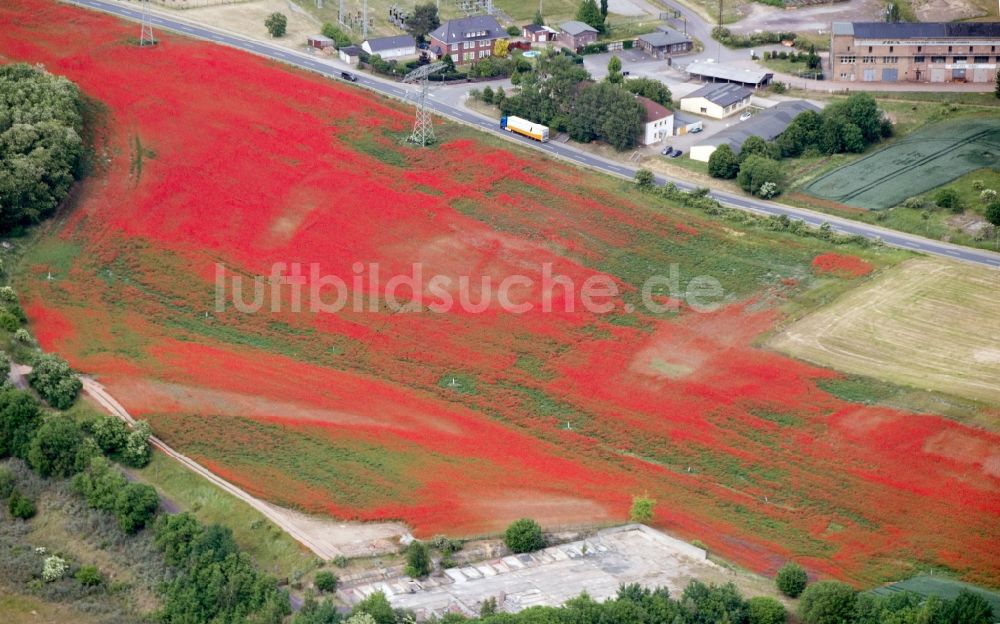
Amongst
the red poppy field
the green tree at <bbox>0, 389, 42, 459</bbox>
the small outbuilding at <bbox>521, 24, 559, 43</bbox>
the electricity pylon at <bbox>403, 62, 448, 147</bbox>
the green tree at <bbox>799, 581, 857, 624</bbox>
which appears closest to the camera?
the green tree at <bbox>799, 581, 857, 624</bbox>

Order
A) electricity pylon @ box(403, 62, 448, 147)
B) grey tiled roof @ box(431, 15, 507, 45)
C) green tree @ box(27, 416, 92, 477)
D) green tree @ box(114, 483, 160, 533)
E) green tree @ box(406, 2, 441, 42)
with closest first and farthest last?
green tree @ box(114, 483, 160, 533)
green tree @ box(27, 416, 92, 477)
electricity pylon @ box(403, 62, 448, 147)
grey tiled roof @ box(431, 15, 507, 45)
green tree @ box(406, 2, 441, 42)

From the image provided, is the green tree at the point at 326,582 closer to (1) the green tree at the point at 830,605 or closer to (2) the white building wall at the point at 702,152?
(1) the green tree at the point at 830,605

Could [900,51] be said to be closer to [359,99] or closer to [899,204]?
[899,204]

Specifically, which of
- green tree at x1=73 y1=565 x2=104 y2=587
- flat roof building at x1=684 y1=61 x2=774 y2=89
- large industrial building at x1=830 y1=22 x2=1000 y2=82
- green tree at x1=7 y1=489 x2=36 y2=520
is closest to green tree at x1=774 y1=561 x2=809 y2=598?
green tree at x1=73 y1=565 x2=104 y2=587

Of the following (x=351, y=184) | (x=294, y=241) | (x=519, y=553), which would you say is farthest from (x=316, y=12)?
(x=519, y=553)

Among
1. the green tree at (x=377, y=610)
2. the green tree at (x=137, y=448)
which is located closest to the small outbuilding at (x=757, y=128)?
the green tree at (x=137, y=448)

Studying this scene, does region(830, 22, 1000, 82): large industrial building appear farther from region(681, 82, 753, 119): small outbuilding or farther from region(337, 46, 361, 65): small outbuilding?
region(337, 46, 361, 65): small outbuilding

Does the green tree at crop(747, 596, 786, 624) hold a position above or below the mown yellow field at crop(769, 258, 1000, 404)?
below
